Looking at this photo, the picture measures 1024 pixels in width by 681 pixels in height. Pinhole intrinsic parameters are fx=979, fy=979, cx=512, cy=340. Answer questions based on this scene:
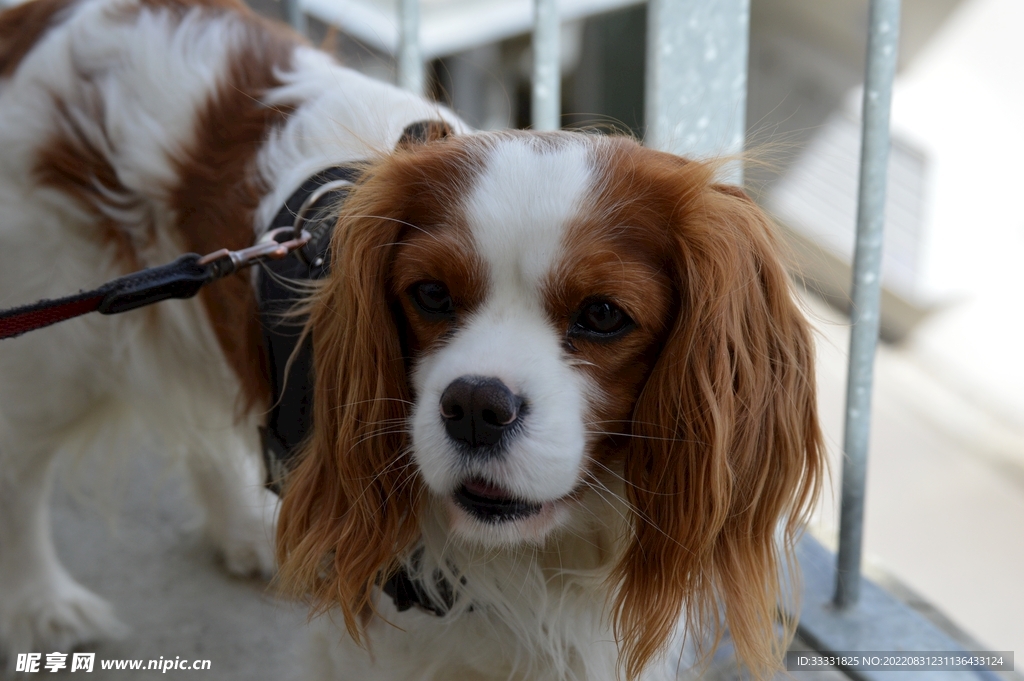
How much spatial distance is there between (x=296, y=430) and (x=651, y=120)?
97 centimetres

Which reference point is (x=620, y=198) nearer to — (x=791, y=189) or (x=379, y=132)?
(x=379, y=132)

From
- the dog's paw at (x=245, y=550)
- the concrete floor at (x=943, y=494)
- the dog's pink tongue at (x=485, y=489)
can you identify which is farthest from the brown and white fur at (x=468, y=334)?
the concrete floor at (x=943, y=494)

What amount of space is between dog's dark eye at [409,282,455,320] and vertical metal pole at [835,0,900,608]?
33.1 inches

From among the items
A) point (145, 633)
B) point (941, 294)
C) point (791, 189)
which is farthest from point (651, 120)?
point (791, 189)

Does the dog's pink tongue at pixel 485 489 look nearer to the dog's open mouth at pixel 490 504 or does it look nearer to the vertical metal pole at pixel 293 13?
the dog's open mouth at pixel 490 504

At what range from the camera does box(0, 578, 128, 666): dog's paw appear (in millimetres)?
2162

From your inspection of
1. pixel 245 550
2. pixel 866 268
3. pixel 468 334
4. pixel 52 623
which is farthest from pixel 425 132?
pixel 52 623

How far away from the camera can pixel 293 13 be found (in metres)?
2.52

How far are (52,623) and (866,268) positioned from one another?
1880 millimetres

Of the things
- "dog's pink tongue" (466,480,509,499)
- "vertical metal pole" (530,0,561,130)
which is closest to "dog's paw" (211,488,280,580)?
"vertical metal pole" (530,0,561,130)

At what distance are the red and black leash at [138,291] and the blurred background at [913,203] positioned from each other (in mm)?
1369

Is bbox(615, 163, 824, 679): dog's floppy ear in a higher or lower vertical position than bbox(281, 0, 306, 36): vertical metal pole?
lower

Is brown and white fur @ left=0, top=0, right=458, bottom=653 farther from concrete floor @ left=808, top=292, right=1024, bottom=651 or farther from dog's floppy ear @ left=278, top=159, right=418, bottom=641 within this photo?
concrete floor @ left=808, top=292, right=1024, bottom=651

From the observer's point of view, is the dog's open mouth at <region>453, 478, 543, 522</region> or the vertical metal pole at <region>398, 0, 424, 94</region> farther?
the vertical metal pole at <region>398, 0, 424, 94</region>
